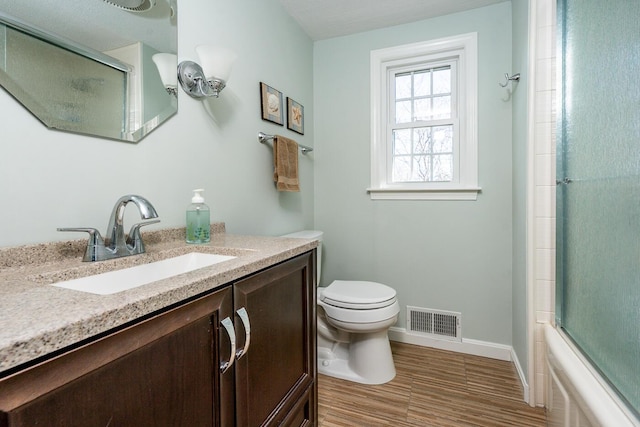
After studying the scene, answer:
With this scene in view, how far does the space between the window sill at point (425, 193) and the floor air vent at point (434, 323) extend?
0.78 m

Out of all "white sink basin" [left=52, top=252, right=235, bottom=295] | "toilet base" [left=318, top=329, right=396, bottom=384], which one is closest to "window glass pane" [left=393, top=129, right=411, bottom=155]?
"toilet base" [left=318, top=329, right=396, bottom=384]

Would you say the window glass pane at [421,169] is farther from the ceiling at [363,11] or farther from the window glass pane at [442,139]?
the ceiling at [363,11]

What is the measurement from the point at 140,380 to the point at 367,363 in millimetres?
1456

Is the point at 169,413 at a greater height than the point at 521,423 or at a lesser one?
greater

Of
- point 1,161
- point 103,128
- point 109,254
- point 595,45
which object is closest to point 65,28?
point 103,128

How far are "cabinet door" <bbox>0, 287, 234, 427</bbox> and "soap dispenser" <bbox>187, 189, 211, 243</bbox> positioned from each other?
0.52m

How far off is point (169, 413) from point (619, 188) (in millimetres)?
1236

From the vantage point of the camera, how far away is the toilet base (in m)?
1.79

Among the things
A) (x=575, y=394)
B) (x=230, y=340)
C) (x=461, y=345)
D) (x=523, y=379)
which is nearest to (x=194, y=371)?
(x=230, y=340)

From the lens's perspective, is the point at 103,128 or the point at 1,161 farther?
the point at 103,128

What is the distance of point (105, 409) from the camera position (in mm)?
527

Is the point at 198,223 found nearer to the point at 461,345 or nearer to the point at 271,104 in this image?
the point at 271,104

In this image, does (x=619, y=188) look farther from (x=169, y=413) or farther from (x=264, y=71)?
(x=264, y=71)

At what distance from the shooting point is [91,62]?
101 cm
